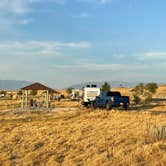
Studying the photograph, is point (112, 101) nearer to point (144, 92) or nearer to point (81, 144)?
point (81, 144)

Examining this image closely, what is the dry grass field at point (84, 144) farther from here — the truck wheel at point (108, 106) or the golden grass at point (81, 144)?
the truck wheel at point (108, 106)

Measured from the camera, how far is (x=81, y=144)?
17578 mm

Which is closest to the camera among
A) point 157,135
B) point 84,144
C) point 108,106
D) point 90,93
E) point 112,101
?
point 84,144

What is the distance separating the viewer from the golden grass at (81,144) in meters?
14.4

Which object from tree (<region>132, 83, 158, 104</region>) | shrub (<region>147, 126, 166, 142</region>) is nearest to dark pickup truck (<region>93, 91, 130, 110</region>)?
tree (<region>132, 83, 158, 104</region>)

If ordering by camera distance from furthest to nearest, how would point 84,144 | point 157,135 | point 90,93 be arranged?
point 90,93, point 157,135, point 84,144

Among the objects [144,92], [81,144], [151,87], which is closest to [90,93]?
[144,92]

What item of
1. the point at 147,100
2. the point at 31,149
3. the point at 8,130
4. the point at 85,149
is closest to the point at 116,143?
the point at 85,149

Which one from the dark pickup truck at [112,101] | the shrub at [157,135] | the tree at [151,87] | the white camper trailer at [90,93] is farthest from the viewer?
the tree at [151,87]

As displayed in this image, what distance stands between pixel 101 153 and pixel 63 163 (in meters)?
1.61

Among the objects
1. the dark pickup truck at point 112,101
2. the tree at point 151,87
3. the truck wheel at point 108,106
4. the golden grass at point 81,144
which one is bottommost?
the golden grass at point 81,144

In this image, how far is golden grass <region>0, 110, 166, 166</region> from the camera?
14367 millimetres

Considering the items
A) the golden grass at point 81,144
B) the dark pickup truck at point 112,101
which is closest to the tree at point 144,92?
the dark pickup truck at point 112,101

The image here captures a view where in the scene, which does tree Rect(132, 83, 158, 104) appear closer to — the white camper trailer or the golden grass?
the white camper trailer
